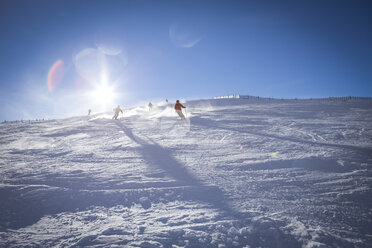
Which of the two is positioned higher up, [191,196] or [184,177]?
[184,177]

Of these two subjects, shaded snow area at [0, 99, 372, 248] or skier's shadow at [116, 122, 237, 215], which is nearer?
shaded snow area at [0, 99, 372, 248]

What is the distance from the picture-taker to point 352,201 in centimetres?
472

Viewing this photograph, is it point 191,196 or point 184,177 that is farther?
point 184,177

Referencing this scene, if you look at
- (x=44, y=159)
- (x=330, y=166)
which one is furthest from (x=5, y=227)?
(x=330, y=166)

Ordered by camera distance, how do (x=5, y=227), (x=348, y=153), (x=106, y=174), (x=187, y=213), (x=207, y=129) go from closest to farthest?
(x=5, y=227)
(x=187, y=213)
(x=106, y=174)
(x=348, y=153)
(x=207, y=129)

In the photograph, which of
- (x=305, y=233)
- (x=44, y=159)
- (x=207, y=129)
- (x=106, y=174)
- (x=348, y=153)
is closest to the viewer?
(x=305, y=233)

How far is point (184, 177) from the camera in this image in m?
6.20

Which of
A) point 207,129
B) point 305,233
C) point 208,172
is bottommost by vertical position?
point 305,233

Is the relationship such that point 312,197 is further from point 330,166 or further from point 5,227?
point 5,227

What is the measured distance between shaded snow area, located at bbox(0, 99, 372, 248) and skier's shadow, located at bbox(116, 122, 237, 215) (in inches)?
1.1

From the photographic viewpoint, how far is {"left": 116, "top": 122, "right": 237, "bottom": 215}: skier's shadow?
494 cm

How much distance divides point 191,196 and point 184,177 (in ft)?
3.50

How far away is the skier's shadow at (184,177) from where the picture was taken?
4939 mm

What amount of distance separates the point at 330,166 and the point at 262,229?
416cm
